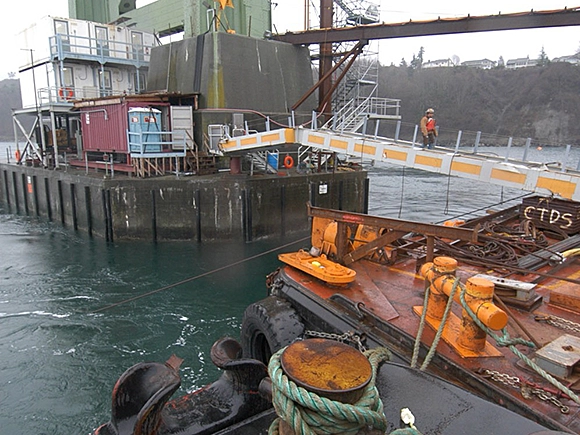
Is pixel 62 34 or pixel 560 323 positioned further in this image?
pixel 62 34

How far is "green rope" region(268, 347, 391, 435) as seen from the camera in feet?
5.83

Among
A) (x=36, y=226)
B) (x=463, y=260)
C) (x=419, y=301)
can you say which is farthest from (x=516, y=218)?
(x=36, y=226)

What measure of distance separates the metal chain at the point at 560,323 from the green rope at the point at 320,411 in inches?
182

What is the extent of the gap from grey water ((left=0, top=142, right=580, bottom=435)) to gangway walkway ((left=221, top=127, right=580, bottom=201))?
1.06 m

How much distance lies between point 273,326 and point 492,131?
331ft

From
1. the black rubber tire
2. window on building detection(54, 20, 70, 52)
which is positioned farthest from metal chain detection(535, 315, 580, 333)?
window on building detection(54, 20, 70, 52)

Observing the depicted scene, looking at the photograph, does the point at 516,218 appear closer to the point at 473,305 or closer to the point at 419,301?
the point at 419,301

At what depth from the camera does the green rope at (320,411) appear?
5.83 ft

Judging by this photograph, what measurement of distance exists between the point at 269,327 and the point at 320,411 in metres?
5.15

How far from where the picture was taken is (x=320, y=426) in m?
1.84

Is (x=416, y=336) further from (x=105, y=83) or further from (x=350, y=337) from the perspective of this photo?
(x=105, y=83)

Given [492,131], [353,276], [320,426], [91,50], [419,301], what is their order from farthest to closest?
[492,131] → [91,50] → [353,276] → [419,301] → [320,426]

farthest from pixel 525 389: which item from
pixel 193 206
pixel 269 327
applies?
pixel 193 206

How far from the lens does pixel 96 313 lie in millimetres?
12445
